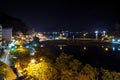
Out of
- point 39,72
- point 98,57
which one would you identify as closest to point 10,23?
point 98,57

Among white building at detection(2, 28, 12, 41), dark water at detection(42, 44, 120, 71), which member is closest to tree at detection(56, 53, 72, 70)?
dark water at detection(42, 44, 120, 71)

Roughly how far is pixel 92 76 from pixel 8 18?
2894cm

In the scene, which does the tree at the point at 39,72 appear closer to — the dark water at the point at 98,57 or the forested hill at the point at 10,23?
the dark water at the point at 98,57

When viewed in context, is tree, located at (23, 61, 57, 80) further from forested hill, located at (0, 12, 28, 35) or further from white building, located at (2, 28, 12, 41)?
forested hill, located at (0, 12, 28, 35)

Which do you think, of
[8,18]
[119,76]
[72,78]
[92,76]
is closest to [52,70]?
[72,78]

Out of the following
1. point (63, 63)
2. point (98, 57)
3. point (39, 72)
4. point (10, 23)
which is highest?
point (10, 23)

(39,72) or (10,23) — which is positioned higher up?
(10,23)

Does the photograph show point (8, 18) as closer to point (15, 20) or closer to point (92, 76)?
point (15, 20)

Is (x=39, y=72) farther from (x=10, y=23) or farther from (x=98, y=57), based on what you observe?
(x=10, y=23)

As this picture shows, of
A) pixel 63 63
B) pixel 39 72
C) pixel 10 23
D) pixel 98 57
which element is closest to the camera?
pixel 39 72

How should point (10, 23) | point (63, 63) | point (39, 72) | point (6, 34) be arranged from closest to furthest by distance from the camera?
1. point (39, 72)
2. point (63, 63)
3. point (6, 34)
4. point (10, 23)

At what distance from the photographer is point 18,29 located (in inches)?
1807

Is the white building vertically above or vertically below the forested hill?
below

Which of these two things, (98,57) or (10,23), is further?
(10,23)
